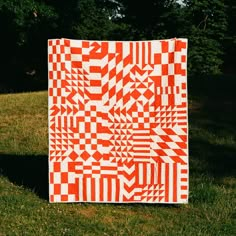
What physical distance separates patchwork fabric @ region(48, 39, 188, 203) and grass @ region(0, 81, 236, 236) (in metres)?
0.24

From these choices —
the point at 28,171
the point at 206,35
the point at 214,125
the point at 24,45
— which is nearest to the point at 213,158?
the point at 214,125

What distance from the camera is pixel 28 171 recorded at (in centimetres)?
826

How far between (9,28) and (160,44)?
24002 mm

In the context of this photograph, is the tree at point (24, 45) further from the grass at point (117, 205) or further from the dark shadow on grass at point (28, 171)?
the dark shadow on grass at point (28, 171)

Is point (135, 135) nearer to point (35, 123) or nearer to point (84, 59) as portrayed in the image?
point (84, 59)

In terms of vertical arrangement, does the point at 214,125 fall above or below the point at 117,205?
above

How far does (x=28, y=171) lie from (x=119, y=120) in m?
2.80

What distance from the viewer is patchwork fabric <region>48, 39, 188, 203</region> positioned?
6078mm

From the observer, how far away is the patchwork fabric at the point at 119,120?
6.08m

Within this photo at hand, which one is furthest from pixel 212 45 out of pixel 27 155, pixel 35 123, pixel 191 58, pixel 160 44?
pixel 160 44

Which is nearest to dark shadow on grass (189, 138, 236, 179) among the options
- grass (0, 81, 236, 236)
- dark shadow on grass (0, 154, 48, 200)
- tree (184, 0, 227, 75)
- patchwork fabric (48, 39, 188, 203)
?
grass (0, 81, 236, 236)

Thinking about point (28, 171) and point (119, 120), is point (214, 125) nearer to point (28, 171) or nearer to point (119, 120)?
point (28, 171)

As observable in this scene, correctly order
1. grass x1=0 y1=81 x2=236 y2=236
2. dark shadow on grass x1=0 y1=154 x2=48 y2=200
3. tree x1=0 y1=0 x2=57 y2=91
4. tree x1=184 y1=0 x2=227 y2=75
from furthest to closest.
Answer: tree x1=184 y1=0 x2=227 y2=75 < tree x1=0 y1=0 x2=57 y2=91 < dark shadow on grass x1=0 y1=154 x2=48 y2=200 < grass x1=0 y1=81 x2=236 y2=236

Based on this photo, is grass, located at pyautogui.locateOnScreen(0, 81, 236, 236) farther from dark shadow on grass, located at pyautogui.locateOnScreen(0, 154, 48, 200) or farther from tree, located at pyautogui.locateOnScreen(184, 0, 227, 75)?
tree, located at pyautogui.locateOnScreen(184, 0, 227, 75)
